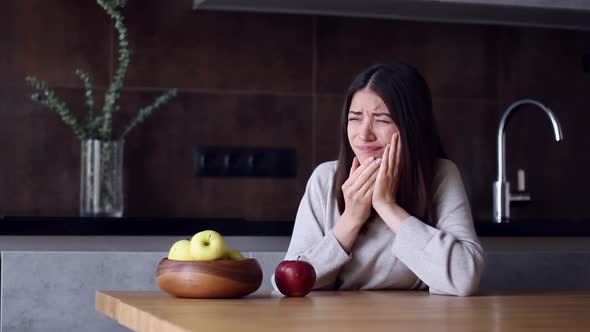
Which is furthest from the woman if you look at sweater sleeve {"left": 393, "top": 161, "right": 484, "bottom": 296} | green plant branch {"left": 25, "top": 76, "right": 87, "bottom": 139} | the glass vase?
green plant branch {"left": 25, "top": 76, "right": 87, "bottom": 139}

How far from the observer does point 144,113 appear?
322cm

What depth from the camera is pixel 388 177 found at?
7.29ft

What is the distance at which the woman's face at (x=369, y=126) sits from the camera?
7.58ft

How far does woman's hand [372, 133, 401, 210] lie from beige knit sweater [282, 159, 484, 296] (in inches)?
3.5

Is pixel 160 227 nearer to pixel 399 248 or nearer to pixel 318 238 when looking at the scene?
pixel 318 238

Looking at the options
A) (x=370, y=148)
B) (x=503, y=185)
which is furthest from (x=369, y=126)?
(x=503, y=185)

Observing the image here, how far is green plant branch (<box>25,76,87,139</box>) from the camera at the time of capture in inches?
123

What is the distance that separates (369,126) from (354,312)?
0.84m

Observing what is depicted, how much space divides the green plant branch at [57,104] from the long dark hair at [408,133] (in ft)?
3.65

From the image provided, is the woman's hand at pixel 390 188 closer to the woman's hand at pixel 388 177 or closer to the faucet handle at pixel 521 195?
the woman's hand at pixel 388 177

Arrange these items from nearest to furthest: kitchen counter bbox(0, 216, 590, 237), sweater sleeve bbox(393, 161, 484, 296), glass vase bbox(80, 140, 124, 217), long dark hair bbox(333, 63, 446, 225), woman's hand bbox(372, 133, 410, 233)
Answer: sweater sleeve bbox(393, 161, 484, 296), woman's hand bbox(372, 133, 410, 233), long dark hair bbox(333, 63, 446, 225), kitchen counter bbox(0, 216, 590, 237), glass vase bbox(80, 140, 124, 217)

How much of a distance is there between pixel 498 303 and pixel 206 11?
1.95 metres

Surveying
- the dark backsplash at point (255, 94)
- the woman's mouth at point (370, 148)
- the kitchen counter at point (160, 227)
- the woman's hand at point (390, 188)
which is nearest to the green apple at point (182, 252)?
the woman's hand at point (390, 188)

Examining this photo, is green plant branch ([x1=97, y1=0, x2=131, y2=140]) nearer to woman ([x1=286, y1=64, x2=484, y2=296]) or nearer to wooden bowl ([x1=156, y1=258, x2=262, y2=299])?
woman ([x1=286, y1=64, x2=484, y2=296])
